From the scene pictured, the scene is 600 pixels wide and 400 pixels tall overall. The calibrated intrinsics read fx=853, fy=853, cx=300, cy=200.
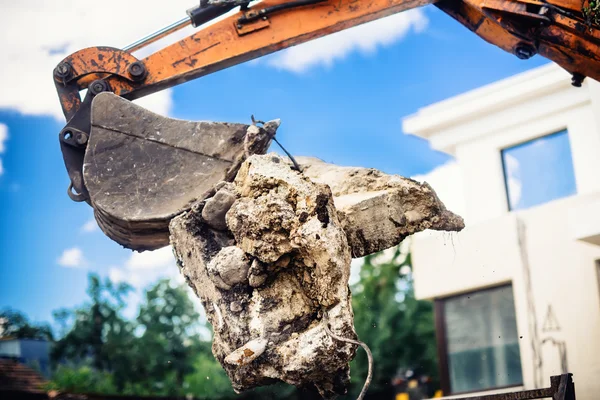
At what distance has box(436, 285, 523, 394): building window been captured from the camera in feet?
43.1

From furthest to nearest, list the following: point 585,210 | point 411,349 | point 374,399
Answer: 1. point 411,349
2. point 374,399
3. point 585,210

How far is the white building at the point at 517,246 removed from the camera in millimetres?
12180

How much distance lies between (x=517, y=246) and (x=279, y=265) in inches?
318

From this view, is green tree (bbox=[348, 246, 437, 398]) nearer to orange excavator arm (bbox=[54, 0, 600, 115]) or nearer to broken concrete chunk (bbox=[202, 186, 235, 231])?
orange excavator arm (bbox=[54, 0, 600, 115])

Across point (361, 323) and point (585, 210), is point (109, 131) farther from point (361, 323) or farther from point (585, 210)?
point (361, 323)

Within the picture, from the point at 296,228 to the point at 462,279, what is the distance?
8.59 meters

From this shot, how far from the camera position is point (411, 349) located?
79.8 feet

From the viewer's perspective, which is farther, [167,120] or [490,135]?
[490,135]

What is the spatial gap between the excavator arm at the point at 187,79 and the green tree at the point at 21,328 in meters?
25.1

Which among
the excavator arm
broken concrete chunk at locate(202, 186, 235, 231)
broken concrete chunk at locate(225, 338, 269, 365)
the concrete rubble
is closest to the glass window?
the excavator arm

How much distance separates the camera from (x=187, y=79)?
23.3 ft

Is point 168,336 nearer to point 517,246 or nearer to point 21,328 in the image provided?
point 21,328

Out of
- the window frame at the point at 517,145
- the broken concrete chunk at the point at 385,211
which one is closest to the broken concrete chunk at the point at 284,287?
the broken concrete chunk at the point at 385,211

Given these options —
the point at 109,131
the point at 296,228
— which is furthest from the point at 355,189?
the point at 109,131
